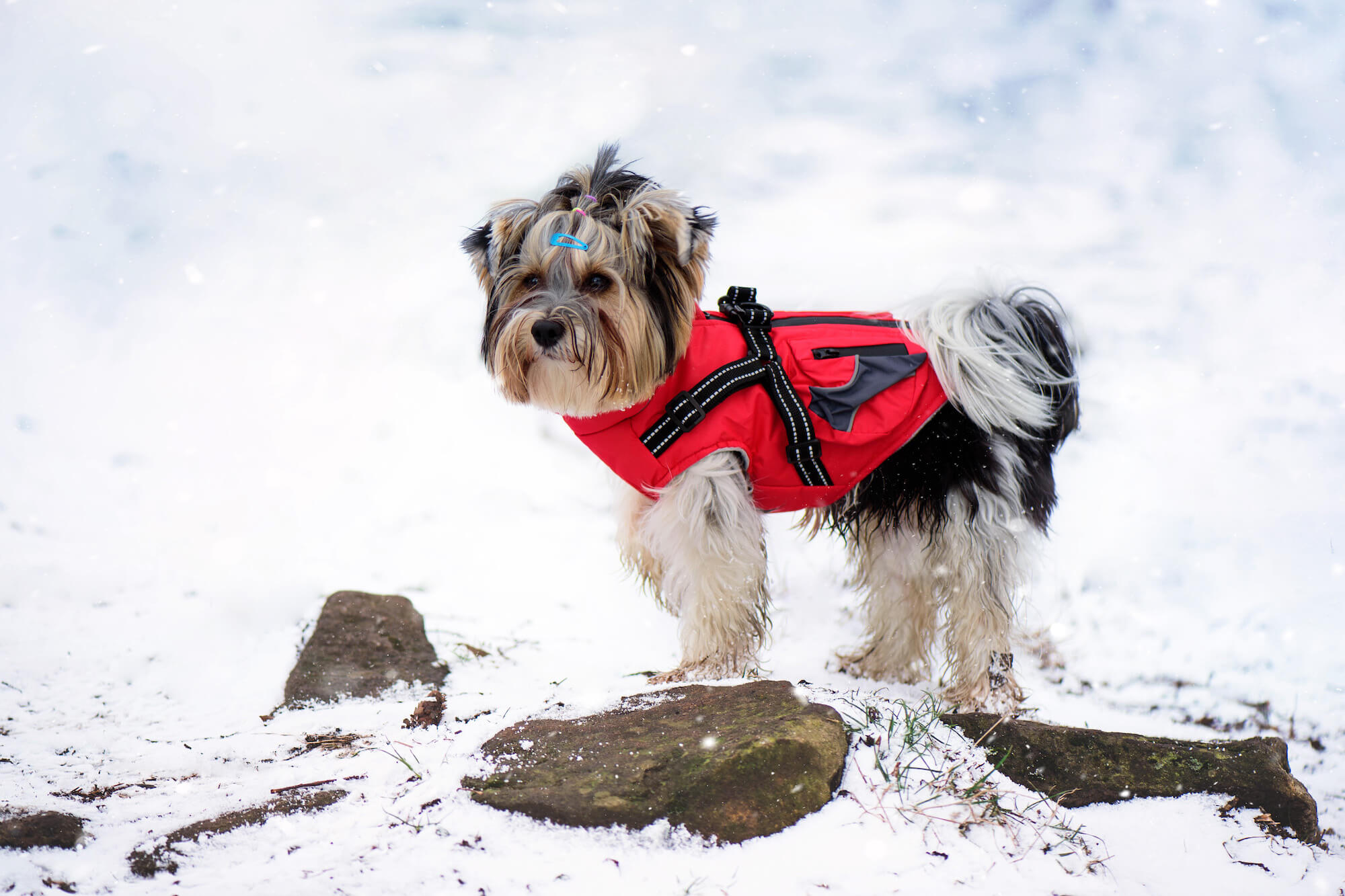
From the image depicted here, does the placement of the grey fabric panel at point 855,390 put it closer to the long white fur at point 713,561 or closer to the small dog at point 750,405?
the small dog at point 750,405

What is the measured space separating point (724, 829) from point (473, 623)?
12.1ft

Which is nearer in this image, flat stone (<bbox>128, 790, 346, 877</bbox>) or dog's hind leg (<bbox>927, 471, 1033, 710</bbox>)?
flat stone (<bbox>128, 790, 346, 877</bbox>)

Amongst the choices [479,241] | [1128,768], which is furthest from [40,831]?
[1128,768]

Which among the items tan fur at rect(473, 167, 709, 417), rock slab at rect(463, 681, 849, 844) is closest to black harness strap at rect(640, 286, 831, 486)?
tan fur at rect(473, 167, 709, 417)

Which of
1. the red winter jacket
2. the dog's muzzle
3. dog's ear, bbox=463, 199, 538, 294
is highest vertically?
dog's ear, bbox=463, 199, 538, 294

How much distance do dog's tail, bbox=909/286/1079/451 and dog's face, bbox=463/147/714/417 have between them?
1.31 m

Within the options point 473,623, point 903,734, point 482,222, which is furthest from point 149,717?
point 903,734

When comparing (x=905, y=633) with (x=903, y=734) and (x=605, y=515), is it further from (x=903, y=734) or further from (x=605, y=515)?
(x=605, y=515)

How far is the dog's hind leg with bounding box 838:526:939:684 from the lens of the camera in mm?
5051

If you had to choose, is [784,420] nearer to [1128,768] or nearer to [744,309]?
[744,309]

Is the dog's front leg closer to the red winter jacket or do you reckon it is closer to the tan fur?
the red winter jacket

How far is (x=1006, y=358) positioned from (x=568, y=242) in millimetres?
2243

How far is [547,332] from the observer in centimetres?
377

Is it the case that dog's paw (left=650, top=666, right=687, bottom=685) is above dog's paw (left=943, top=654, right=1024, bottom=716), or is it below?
above
